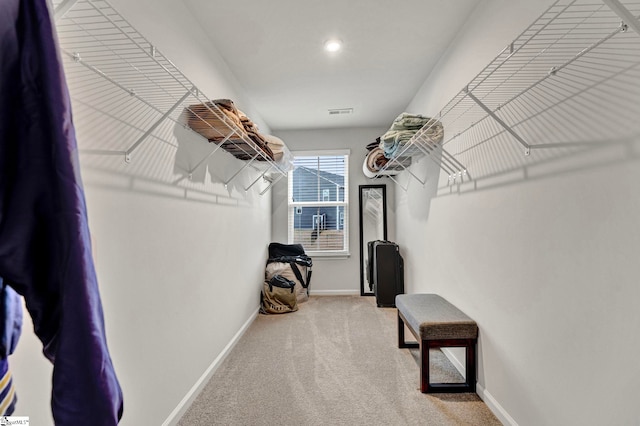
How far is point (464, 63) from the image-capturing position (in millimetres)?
2246

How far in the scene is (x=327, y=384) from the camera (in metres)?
2.18

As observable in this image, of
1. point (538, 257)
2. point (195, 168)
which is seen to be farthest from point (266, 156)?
point (538, 257)

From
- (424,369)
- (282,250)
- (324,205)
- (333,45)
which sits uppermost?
(333,45)

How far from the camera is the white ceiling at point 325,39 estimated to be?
80.1 inches

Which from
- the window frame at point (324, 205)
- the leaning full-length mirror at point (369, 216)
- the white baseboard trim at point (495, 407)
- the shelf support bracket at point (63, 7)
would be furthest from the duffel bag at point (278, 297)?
the shelf support bracket at point (63, 7)

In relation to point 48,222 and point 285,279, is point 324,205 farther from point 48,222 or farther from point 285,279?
point 48,222

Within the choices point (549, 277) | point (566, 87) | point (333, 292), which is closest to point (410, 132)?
point (566, 87)

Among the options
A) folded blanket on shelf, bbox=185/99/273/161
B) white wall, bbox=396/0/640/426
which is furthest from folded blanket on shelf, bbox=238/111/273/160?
white wall, bbox=396/0/640/426

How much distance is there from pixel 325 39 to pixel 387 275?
2807 millimetres

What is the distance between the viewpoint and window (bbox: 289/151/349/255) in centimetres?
483

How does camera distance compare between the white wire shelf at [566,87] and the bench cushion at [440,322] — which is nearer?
the white wire shelf at [566,87]

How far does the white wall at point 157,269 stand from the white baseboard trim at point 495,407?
185 centimetres

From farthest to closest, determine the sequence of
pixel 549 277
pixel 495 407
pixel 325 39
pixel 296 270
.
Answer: pixel 296 270 < pixel 325 39 < pixel 495 407 < pixel 549 277

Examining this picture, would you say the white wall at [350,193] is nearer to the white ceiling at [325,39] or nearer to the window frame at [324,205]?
the window frame at [324,205]
